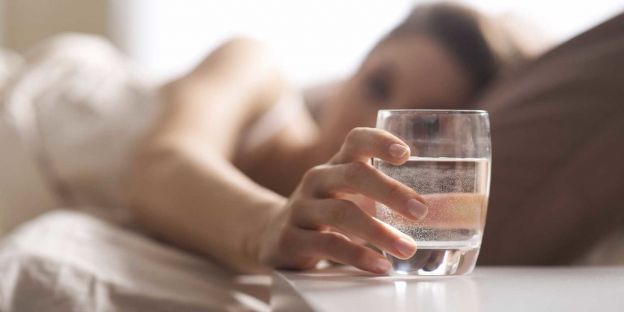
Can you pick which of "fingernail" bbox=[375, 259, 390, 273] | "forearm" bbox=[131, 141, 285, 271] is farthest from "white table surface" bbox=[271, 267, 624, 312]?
"forearm" bbox=[131, 141, 285, 271]

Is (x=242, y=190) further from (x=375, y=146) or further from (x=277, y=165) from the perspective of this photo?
(x=277, y=165)

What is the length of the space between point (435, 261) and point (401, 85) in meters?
0.67

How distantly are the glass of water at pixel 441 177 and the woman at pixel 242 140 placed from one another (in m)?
0.01

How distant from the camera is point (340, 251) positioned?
60cm

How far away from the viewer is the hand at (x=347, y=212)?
1.80 feet

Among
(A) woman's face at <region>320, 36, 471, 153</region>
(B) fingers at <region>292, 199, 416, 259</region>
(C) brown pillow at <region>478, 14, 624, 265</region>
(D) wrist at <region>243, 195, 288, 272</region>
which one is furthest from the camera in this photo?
(A) woman's face at <region>320, 36, 471, 153</region>

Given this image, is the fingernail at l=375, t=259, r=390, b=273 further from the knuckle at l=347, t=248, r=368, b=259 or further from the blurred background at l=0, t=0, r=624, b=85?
the blurred background at l=0, t=0, r=624, b=85

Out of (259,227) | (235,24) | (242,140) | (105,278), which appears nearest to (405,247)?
(259,227)

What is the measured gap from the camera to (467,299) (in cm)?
49

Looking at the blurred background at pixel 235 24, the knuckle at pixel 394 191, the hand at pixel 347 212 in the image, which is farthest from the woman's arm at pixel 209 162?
the blurred background at pixel 235 24

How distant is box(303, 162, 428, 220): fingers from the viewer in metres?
0.54

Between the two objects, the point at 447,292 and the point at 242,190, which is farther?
the point at 242,190

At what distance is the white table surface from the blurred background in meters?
1.63

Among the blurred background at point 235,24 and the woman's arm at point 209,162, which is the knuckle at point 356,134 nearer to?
the woman's arm at point 209,162
